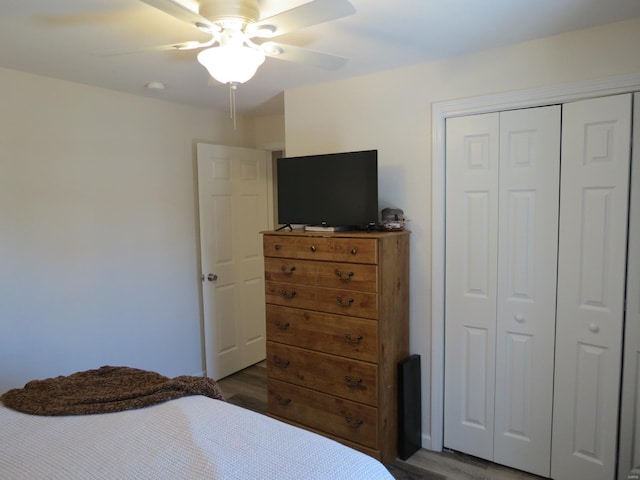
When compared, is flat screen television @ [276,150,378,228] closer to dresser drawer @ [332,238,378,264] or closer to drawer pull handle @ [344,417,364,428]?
dresser drawer @ [332,238,378,264]

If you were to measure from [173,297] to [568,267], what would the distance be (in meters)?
2.77

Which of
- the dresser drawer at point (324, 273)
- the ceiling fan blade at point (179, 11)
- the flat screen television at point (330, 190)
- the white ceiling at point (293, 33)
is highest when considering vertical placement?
the white ceiling at point (293, 33)

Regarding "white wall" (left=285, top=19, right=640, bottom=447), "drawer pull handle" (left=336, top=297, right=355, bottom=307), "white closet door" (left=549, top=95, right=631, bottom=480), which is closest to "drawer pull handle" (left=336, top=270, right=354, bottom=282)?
"drawer pull handle" (left=336, top=297, right=355, bottom=307)

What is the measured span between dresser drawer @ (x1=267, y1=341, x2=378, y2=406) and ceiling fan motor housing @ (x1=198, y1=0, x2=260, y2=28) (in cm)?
182

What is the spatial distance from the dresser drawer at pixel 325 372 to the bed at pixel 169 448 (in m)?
0.97

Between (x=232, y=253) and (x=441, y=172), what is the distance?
202 centimetres

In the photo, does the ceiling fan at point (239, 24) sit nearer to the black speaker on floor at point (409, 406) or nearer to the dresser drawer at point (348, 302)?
the dresser drawer at point (348, 302)

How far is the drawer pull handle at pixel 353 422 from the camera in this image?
8.06 feet

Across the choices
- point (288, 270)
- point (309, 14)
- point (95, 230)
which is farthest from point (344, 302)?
point (95, 230)

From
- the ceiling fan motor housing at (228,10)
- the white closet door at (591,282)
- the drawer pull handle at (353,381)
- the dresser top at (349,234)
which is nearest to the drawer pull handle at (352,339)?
the drawer pull handle at (353,381)

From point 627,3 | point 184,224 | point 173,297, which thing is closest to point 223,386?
point 173,297

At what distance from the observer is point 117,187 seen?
301cm

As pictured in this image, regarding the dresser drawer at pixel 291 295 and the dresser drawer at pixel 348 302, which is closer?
the dresser drawer at pixel 348 302

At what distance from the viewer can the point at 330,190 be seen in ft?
8.50
